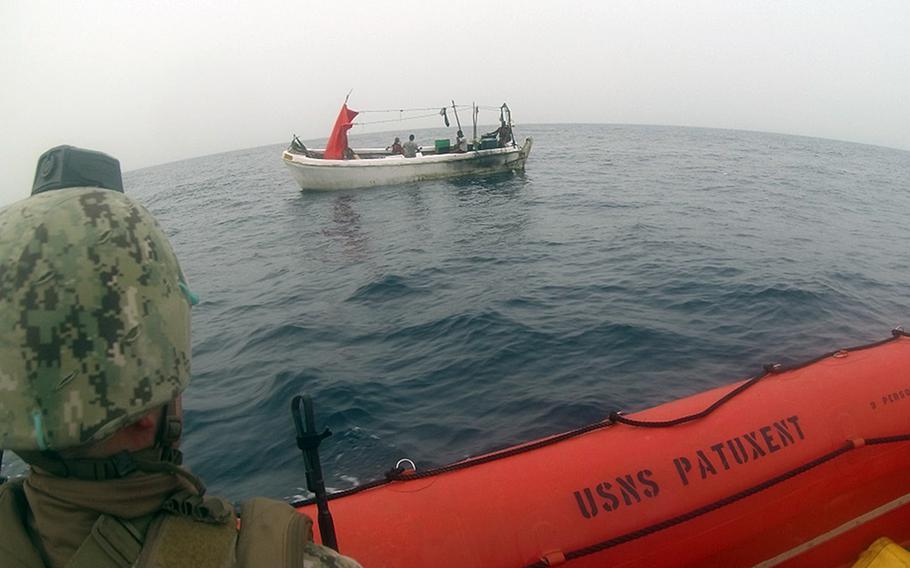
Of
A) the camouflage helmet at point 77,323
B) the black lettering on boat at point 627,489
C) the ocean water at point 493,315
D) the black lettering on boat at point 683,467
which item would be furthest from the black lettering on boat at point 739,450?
the camouflage helmet at point 77,323

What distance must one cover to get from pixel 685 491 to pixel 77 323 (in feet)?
9.22

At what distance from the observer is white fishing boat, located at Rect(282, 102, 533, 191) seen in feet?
72.8

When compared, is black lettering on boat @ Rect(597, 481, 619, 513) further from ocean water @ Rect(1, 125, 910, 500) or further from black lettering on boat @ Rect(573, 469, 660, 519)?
ocean water @ Rect(1, 125, 910, 500)

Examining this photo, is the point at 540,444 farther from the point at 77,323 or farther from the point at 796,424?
the point at 77,323

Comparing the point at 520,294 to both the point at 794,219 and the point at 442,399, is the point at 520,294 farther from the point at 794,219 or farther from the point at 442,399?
the point at 794,219

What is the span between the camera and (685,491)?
2.65 metres

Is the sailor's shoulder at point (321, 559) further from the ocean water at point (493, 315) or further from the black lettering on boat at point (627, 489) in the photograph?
the ocean water at point (493, 315)

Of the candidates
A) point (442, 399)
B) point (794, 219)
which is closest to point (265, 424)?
point (442, 399)

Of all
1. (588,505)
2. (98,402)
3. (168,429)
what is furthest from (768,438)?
(98,402)

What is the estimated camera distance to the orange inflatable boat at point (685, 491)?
2.35 meters

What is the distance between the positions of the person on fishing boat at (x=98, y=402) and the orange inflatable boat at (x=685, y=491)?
1.43m

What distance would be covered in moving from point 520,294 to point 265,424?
4.90m

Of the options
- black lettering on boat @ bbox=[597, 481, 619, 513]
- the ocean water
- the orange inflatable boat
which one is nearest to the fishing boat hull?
the ocean water

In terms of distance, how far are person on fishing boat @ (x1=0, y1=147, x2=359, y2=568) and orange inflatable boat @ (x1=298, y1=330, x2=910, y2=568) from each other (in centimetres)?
143
